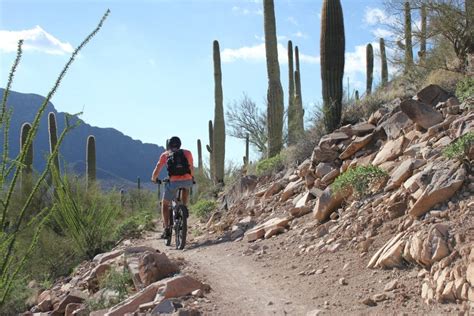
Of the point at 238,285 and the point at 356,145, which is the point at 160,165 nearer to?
the point at 356,145

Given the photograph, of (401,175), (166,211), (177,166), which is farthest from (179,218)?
(401,175)

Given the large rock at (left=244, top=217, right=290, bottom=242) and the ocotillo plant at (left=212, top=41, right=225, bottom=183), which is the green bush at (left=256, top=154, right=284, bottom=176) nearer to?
the large rock at (left=244, top=217, right=290, bottom=242)

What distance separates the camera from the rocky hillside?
4469 millimetres

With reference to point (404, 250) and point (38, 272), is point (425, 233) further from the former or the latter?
point (38, 272)

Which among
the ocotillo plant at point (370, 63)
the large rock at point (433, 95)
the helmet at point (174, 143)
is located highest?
the ocotillo plant at point (370, 63)

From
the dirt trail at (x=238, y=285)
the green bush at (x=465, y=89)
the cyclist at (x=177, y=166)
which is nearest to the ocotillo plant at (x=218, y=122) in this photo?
the cyclist at (x=177, y=166)

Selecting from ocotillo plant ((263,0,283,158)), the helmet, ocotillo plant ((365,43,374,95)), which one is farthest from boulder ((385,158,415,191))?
ocotillo plant ((365,43,374,95))

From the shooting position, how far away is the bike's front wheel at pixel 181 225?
8602 millimetres

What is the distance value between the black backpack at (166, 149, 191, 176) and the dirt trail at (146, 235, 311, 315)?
4.51 feet

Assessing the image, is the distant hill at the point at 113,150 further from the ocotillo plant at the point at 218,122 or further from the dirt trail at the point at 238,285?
the dirt trail at the point at 238,285

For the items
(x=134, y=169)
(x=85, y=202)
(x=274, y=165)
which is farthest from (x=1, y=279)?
(x=134, y=169)

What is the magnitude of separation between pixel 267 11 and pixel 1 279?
11517 mm

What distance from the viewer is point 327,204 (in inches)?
279

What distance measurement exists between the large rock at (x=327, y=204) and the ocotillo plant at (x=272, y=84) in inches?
263
